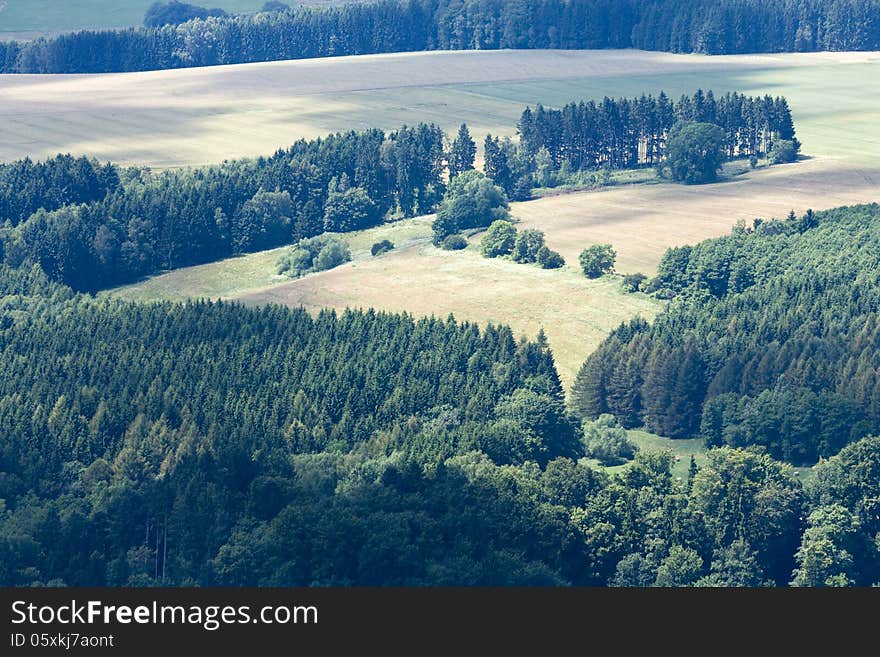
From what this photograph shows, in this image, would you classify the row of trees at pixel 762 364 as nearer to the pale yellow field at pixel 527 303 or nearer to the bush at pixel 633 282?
the pale yellow field at pixel 527 303

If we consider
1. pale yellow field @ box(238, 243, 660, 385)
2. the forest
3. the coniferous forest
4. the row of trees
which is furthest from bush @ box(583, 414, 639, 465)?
pale yellow field @ box(238, 243, 660, 385)

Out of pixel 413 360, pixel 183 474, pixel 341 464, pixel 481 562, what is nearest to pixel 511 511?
pixel 481 562

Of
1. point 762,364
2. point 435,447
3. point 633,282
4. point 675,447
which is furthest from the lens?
point 633,282

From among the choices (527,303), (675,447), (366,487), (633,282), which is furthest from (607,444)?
(633,282)

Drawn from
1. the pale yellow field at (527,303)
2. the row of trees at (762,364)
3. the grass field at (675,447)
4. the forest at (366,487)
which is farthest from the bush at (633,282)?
the grass field at (675,447)

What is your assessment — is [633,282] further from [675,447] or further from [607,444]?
[607,444]

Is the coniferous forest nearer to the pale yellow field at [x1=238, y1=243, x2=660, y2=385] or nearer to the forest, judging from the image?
the forest

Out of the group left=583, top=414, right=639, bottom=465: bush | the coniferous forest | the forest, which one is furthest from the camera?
left=583, top=414, right=639, bottom=465: bush
